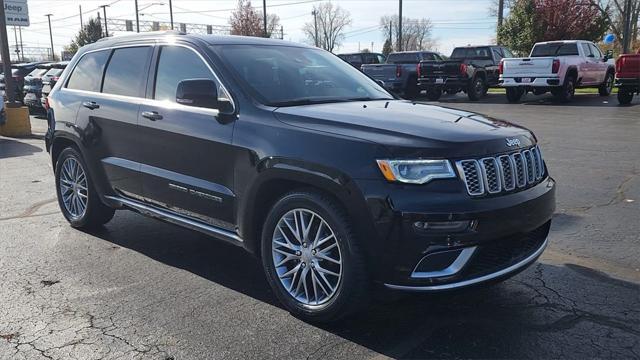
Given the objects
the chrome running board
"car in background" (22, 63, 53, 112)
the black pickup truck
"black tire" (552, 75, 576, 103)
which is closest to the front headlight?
the chrome running board

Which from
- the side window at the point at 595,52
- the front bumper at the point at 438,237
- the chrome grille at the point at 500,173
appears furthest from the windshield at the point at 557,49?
the front bumper at the point at 438,237

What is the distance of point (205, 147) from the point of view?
162 inches

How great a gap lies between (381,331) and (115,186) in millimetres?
2883

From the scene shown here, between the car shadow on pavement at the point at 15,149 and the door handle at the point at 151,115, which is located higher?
the door handle at the point at 151,115

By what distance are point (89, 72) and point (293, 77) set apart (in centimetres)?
243

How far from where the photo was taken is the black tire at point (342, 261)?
3.30 m

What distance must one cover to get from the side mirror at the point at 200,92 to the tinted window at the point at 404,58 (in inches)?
775

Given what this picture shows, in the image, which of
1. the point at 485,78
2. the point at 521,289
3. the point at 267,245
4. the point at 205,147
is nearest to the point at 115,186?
the point at 205,147

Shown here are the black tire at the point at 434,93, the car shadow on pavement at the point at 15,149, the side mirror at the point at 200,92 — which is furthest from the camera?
the black tire at the point at 434,93

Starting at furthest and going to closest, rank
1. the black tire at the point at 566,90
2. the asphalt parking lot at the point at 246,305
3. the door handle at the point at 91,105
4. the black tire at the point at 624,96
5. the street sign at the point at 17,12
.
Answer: the black tire at the point at 566,90, the black tire at the point at 624,96, the street sign at the point at 17,12, the door handle at the point at 91,105, the asphalt parking lot at the point at 246,305

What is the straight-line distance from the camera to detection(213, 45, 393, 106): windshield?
4.14 metres

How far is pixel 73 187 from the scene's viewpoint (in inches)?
228

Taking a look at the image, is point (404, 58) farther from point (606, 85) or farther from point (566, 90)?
A: point (606, 85)

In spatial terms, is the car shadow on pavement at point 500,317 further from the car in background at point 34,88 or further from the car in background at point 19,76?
the car in background at point 19,76
